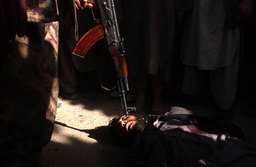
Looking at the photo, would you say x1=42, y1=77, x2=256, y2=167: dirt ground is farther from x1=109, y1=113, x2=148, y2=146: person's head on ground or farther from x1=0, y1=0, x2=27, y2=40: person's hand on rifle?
x1=0, y1=0, x2=27, y2=40: person's hand on rifle

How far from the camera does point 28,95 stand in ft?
4.19

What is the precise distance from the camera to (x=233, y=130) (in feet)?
6.48

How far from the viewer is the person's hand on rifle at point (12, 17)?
3.17 ft

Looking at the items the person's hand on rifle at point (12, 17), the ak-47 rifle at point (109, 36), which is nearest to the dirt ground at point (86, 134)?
the ak-47 rifle at point (109, 36)

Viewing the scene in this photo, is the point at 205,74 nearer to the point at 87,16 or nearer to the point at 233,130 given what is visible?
the point at 233,130

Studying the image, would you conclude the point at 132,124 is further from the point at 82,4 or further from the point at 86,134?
the point at 82,4

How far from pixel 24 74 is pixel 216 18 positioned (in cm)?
196

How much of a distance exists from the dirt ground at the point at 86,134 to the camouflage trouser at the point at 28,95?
61 cm


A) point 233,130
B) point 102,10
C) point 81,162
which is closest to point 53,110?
point 81,162

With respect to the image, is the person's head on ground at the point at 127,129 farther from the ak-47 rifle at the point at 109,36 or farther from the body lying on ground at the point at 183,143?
the ak-47 rifle at the point at 109,36

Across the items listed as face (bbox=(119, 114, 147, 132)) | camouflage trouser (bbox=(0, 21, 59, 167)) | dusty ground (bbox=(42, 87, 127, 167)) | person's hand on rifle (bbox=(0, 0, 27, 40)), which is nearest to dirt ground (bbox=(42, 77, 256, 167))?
dusty ground (bbox=(42, 87, 127, 167))

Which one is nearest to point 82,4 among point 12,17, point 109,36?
point 109,36

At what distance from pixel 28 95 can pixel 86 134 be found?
1.12 m

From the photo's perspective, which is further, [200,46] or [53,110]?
[200,46]
